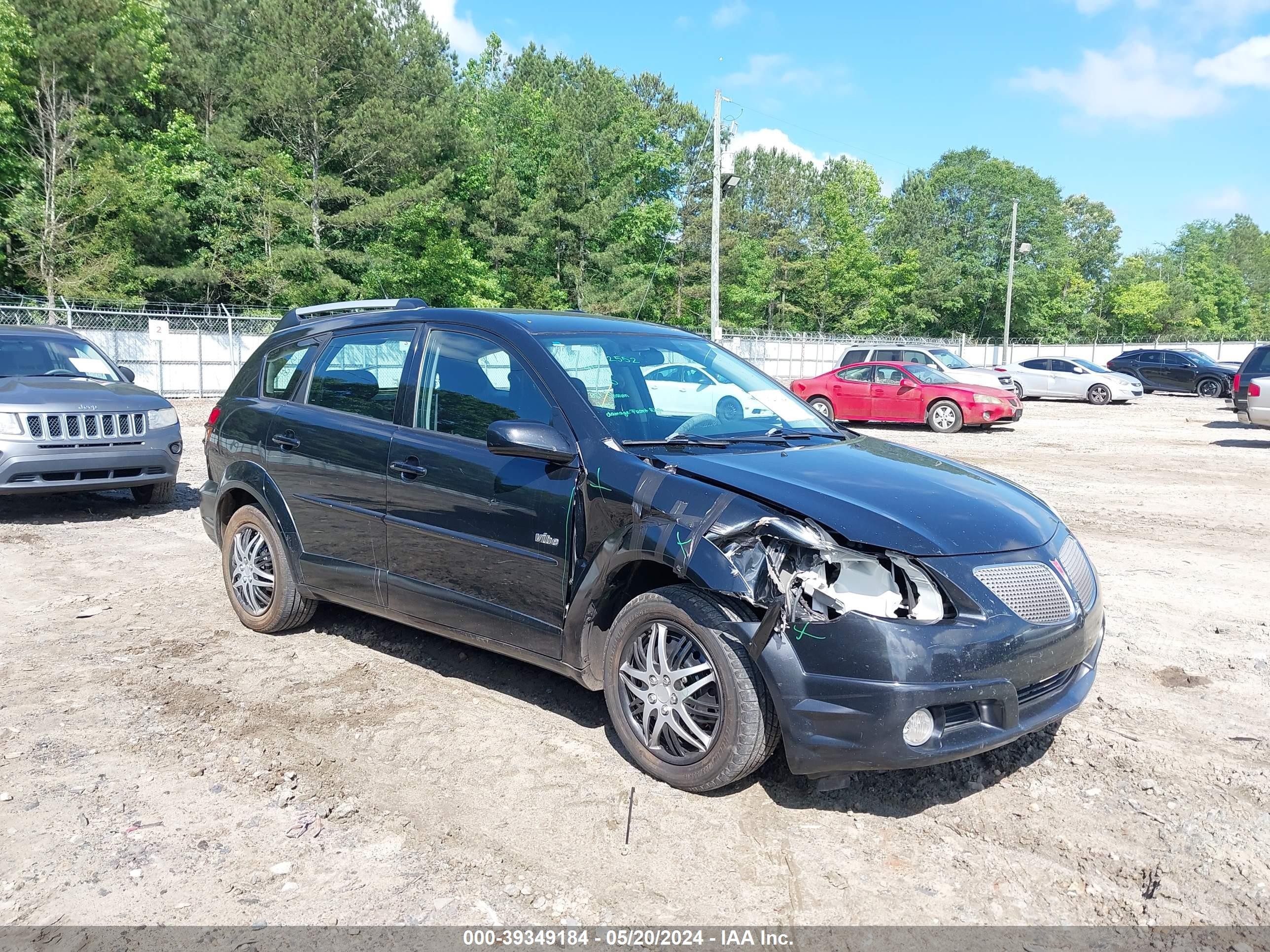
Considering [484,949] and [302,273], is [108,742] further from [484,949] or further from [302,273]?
[302,273]

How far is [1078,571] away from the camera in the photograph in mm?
3771

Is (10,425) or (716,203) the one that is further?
(716,203)

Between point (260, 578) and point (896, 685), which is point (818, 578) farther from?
point (260, 578)

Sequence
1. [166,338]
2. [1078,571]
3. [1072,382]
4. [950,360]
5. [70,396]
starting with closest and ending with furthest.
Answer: [1078,571] → [70,396] → [166,338] → [950,360] → [1072,382]

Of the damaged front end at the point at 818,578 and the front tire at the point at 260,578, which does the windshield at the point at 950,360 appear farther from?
the damaged front end at the point at 818,578

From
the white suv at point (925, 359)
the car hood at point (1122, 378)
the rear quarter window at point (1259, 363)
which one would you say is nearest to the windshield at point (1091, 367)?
the car hood at point (1122, 378)

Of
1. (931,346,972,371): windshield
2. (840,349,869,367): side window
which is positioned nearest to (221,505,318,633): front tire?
(840,349,869,367): side window

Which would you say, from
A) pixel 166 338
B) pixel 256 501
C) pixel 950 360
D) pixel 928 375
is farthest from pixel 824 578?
pixel 166 338

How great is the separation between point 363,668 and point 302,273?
120 ft

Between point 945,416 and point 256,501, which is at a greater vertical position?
point 256,501

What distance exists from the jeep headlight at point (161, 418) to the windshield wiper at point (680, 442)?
6.83 meters

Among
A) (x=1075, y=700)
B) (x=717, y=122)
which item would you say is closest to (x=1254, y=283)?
(x=717, y=122)

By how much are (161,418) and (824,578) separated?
8.10 meters

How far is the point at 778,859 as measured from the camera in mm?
3129
